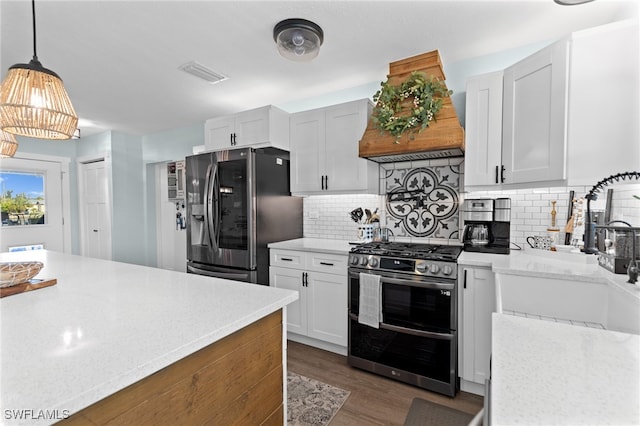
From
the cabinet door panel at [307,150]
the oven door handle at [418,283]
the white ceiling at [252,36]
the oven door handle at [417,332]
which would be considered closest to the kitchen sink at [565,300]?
the oven door handle at [418,283]

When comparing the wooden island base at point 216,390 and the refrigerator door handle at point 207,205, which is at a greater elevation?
the refrigerator door handle at point 207,205

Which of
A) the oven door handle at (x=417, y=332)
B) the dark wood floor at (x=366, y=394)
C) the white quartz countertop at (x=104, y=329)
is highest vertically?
the white quartz countertop at (x=104, y=329)

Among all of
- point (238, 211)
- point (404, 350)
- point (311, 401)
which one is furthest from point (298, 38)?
point (311, 401)

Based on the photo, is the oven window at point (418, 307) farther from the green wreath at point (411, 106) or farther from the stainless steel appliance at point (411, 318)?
the green wreath at point (411, 106)

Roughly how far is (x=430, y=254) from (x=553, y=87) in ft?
4.37

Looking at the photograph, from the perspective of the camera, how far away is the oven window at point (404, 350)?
2.14 m

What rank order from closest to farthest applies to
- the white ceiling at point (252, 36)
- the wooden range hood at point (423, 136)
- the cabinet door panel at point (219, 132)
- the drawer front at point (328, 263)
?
the white ceiling at point (252, 36) → the wooden range hood at point (423, 136) → the drawer front at point (328, 263) → the cabinet door panel at point (219, 132)

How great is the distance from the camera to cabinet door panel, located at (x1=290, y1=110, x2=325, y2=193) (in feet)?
10.2

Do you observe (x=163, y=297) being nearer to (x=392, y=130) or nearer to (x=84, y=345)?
(x=84, y=345)

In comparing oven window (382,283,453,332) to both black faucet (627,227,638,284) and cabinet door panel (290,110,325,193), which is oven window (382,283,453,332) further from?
cabinet door panel (290,110,325,193)

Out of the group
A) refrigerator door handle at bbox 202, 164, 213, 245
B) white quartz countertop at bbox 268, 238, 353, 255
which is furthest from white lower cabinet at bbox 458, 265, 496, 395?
refrigerator door handle at bbox 202, 164, 213, 245

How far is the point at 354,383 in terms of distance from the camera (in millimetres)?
2297

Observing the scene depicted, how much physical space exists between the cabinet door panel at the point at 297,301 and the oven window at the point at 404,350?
22.1 inches

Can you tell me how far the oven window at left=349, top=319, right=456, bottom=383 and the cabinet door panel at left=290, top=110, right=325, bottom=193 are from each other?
1453 mm
